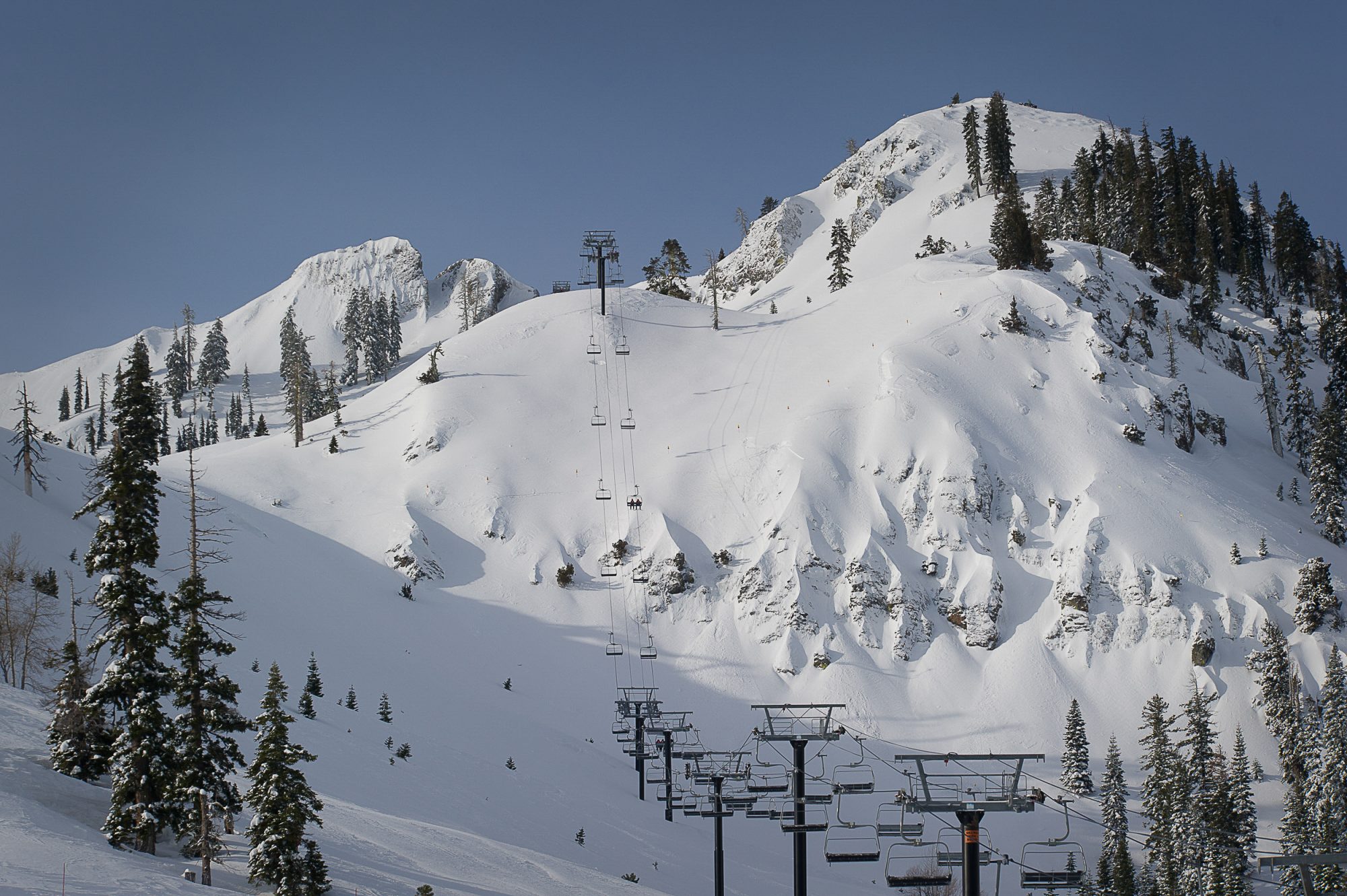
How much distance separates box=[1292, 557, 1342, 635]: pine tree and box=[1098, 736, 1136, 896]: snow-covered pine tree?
17.9 meters

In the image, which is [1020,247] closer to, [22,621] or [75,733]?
[22,621]

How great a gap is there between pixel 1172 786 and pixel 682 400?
49956 millimetres

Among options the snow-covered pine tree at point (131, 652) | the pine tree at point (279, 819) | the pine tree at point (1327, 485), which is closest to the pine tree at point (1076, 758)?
the pine tree at point (1327, 485)

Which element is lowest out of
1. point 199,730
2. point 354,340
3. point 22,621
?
point 199,730

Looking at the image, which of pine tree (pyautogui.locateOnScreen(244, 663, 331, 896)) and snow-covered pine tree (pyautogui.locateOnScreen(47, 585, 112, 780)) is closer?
pine tree (pyautogui.locateOnScreen(244, 663, 331, 896))

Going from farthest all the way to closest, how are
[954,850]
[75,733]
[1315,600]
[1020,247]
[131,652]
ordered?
[1020,247]
[1315,600]
[954,850]
[75,733]
[131,652]

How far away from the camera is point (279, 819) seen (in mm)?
24000

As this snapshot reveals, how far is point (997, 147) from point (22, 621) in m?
129

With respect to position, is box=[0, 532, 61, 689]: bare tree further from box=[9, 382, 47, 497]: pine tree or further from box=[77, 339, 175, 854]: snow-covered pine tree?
box=[9, 382, 47, 497]: pine tree

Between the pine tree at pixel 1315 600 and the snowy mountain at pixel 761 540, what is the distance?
3.02ft

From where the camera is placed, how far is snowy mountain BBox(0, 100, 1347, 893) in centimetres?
5547

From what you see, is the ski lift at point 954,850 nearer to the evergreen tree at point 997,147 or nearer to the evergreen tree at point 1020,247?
the evergreen tree at point 1020,247

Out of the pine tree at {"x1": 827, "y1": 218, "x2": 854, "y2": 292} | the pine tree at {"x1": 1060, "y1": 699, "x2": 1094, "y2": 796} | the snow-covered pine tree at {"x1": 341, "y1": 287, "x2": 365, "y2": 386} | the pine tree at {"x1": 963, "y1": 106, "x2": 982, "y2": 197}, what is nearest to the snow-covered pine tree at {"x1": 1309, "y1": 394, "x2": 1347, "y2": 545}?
the pine tree at {"x1": 1060, "y1": 699, "x2": 1094, "y2": 796}


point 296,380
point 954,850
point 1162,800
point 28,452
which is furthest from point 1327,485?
point 28,452
